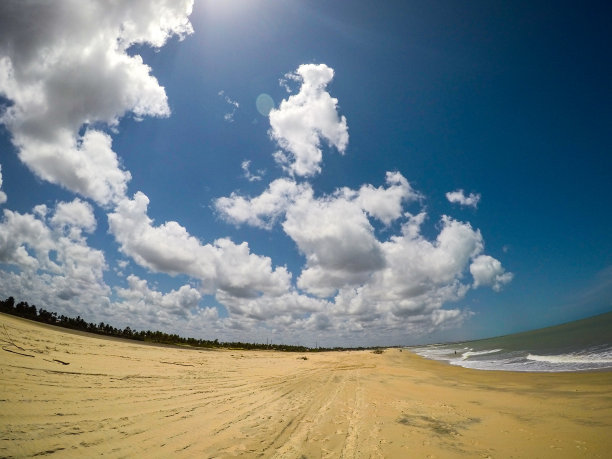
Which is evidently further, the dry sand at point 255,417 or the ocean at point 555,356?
the ocean at point 555,356

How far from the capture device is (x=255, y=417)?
22.8 ft

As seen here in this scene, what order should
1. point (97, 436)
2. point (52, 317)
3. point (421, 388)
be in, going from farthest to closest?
point (52, 317)
point (421, 388)
point (97, 436)

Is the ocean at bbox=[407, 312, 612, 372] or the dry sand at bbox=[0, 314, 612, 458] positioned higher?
the dry sand at bbox=[0, 314, 612, 458]

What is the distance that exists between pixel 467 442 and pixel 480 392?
6.95 metres

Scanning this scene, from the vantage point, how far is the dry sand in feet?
15.8

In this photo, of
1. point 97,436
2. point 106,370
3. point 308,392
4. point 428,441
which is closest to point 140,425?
point 97,436

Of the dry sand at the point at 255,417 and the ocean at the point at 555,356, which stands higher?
the dry sand at the point at 255,417

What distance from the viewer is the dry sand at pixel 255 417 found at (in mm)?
4801

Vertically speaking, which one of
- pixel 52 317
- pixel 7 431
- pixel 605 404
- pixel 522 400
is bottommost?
pixel 52 317

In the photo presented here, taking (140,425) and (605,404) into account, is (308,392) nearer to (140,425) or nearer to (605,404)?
(140,425)

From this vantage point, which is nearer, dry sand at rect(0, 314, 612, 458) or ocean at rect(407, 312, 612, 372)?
dry sand at rect(0, 314, 612, 458)

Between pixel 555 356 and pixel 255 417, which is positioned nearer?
pixel 255 417

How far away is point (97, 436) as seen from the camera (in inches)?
186

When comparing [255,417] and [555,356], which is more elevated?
[255,417]
